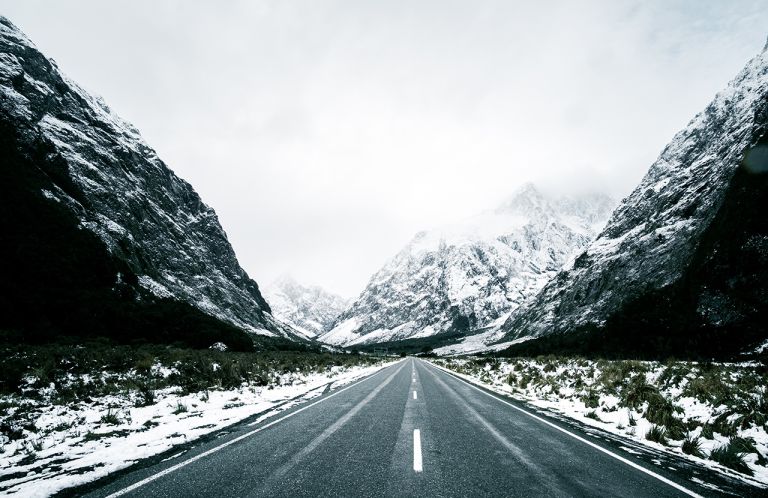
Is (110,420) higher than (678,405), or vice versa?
(678,405)

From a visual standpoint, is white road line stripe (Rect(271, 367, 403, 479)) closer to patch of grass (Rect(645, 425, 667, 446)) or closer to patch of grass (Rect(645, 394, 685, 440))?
patch of grass (Rect(645, 425, 667, 446))

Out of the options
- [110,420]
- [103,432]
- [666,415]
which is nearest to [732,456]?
[666,415]

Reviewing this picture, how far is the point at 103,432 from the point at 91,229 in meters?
94.3

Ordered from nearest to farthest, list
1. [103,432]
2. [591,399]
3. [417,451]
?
[417,451], [103,432], [591,399]

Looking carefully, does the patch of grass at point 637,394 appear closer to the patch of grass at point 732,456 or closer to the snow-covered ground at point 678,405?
the snow-covered ground at point 678,405

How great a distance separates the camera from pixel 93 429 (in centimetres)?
945

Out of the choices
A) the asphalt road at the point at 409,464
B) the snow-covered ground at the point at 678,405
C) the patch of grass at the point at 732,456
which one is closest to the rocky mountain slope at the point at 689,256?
the snow-covered ground at the point at 678,405

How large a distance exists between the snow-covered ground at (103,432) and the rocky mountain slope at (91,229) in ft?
134

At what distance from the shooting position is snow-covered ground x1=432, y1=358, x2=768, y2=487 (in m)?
8.64

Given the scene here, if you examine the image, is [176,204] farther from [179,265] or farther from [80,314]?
[80,314]

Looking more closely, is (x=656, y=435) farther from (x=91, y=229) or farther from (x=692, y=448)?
(x=91, y=229)

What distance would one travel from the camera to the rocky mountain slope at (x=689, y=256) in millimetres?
69500

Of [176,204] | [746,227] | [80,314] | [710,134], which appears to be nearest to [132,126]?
[176,204]

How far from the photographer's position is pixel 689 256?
9769 centimetres
